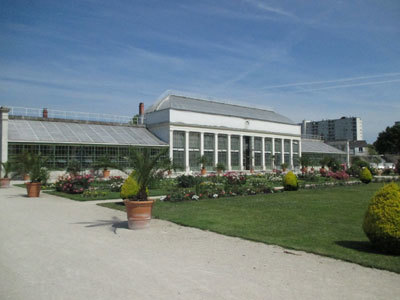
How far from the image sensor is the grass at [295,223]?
7.20 m

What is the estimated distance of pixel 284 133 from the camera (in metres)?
58.4

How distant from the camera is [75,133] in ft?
126

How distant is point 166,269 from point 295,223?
5474mm

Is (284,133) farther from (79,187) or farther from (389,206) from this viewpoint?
(389,206)

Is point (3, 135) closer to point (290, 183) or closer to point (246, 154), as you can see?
point (290, 183)

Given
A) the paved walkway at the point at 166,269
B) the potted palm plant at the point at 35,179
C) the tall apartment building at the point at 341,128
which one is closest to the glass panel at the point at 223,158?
the potted palm plant at the point at 35,179

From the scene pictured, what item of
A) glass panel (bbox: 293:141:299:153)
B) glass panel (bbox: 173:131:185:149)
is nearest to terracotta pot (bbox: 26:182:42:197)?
glass panel (bbox: 173:131:185:149)

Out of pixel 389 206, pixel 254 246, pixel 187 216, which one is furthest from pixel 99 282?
pixel 187 216

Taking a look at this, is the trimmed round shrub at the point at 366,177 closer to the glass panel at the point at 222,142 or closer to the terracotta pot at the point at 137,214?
the terracotta pot at the point at 137,214

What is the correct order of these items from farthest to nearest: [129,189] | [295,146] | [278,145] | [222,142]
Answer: [295,146], [278,145], [222,142], [129,189]

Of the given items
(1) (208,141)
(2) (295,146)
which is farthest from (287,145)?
A: (1) (208,141)

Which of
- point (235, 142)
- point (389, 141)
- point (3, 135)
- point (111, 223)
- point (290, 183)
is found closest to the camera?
point (111, 223)

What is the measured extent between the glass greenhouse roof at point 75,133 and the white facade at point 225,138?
8.53 ft

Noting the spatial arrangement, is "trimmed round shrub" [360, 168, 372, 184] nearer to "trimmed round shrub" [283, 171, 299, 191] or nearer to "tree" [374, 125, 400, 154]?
"trimmed round shrub" [283, 171, 299, 191]
